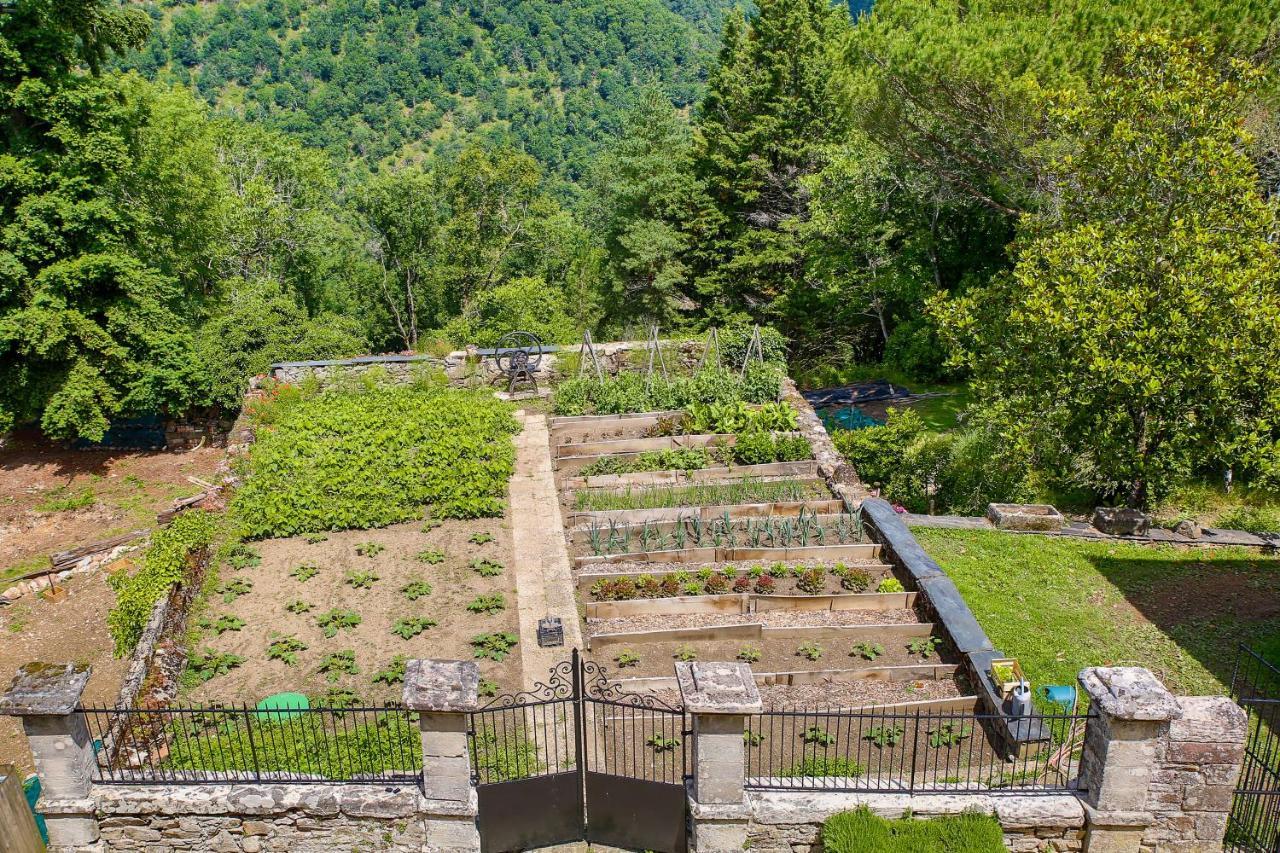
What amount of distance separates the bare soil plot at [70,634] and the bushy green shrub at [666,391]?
8.15 metres

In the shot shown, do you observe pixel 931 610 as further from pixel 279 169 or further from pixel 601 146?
pixel 601 146

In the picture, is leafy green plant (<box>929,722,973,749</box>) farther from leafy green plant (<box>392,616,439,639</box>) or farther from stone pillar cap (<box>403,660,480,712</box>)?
leafy green plant (<box>392,616,439,639</box>)

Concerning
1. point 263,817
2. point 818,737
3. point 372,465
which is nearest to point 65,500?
point 372,465

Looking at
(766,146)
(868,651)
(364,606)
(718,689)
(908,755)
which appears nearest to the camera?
(718,689)

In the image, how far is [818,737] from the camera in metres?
8.45

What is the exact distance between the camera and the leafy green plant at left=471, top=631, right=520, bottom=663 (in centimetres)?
998

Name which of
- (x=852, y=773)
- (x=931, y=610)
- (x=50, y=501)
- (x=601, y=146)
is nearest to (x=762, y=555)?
(x=931, y=610)

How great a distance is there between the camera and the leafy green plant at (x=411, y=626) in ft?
34.1

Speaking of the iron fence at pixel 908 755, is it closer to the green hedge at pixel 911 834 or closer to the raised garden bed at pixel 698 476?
the green hedge at pixel 911 834

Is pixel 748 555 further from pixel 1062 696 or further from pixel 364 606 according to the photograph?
pixel 364 606

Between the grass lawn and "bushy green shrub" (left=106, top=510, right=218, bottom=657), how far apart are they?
9.69 metres

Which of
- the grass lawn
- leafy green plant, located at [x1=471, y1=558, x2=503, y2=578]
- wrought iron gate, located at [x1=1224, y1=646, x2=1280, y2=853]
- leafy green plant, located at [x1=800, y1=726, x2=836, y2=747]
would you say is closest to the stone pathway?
leafy green plant, located at [x1=471, y1=558, x2=503, y2=578]

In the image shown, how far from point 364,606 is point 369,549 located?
1.38m

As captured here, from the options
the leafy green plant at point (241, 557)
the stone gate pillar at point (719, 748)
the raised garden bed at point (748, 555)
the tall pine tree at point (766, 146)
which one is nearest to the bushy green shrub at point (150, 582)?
the leafy green plant at point (241, 557)
